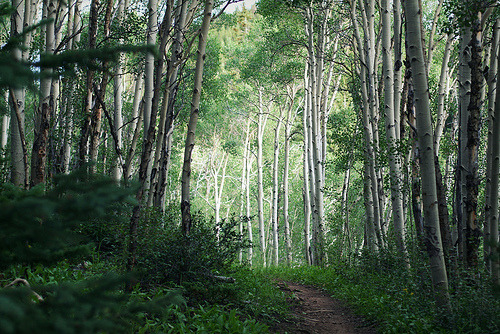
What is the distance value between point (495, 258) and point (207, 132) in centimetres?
2905

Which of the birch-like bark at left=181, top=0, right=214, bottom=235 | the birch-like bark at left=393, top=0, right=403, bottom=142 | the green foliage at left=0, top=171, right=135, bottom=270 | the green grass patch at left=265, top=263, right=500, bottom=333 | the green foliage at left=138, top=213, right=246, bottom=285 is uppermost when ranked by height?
the birch-like bark at left=393, top=0, right=403, bottom=142

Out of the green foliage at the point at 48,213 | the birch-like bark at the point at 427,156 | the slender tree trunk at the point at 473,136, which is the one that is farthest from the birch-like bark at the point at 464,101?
the green foliage at the point at 48,213

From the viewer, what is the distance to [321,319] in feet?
22.1

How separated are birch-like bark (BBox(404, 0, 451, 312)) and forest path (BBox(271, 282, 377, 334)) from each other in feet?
4.39

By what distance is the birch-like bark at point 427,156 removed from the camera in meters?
5.23

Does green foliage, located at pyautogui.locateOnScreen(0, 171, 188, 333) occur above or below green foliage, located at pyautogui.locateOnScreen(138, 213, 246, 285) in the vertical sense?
above

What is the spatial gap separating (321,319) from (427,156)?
3.19 m

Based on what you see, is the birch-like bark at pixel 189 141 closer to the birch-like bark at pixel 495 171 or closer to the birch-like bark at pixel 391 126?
the birch-like bark at pixel 391 126

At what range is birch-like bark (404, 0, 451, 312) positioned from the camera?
523 centimetres

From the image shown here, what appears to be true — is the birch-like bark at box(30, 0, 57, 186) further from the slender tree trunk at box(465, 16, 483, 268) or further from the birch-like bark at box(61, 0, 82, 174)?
the slender tree trunk at box(465, 16, 483, 268)

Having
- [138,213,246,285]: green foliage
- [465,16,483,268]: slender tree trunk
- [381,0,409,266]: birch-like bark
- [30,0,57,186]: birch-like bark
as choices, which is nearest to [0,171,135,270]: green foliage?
[138,213,246,285]: green foliage

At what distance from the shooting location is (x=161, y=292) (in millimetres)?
5012

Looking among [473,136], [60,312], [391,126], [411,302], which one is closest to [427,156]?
[473,136]

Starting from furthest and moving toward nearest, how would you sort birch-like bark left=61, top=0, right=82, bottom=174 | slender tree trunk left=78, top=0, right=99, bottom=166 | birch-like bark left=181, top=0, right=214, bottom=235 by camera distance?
birch-like bark left=61, top=0, right=82, bottom=174
slender tree trunk left=78, top=0, right=99, bottom=166
birch-like bark left=181, top=0, right=214, bottom=235
